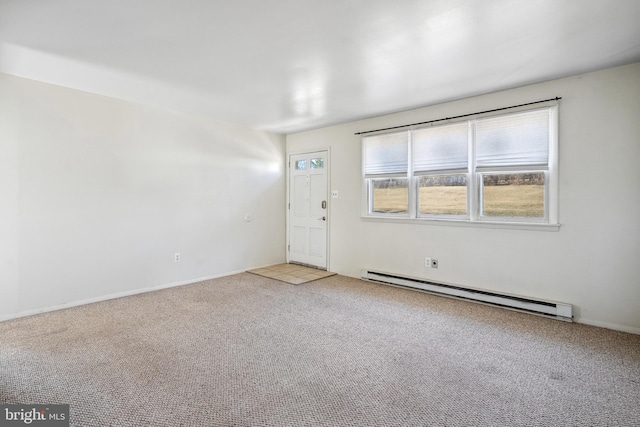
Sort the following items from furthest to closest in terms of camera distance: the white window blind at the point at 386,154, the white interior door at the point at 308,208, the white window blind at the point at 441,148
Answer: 1. the white interior door at the point at 308,208
2. the white window blind at the point at 386,154
3. the white window blind at the point at 441,148

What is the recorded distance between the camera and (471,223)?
12.9 feet

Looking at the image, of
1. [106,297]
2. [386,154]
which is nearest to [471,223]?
[386,154]

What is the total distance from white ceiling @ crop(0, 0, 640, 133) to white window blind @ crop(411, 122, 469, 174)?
445 millimetres

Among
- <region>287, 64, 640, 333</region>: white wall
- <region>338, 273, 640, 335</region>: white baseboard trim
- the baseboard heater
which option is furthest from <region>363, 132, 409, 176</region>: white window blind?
<region>338, 273, 640, 335</region>: white baseboard trim

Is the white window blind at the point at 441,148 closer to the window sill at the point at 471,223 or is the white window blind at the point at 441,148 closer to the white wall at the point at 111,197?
the window sill at the point at 471,223

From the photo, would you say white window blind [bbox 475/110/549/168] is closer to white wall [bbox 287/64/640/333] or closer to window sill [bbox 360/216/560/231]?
white wall [bbox 287/64/640/333]

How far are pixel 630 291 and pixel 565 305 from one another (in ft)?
1.71

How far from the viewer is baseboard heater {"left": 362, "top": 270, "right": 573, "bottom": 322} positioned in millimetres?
3305

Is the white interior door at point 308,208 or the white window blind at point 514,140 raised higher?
the white window blind at point 514,140

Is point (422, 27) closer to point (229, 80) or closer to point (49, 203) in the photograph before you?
point (229, 80)

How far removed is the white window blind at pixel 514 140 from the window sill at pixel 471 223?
65 centimetres

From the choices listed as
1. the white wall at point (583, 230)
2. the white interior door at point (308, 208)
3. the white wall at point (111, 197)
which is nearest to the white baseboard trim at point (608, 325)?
the white wall at point (583, 230)

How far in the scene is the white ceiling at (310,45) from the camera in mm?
2119

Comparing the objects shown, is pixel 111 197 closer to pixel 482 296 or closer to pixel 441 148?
pixel 441 148
